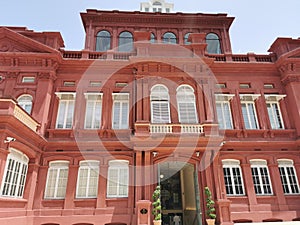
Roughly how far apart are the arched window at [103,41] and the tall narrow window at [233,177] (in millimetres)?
10401

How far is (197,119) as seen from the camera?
11773 millimetres

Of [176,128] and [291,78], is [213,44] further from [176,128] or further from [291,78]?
[176,128]

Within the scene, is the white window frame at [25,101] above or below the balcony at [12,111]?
above

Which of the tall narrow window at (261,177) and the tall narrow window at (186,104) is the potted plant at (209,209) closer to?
the tall narrow window at (261,177)

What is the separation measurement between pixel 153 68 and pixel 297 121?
26.8 ft

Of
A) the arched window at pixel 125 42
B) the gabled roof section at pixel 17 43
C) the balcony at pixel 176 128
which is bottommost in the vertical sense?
the balcony at pixel 176 128

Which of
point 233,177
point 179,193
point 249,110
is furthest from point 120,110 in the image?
point 249,110

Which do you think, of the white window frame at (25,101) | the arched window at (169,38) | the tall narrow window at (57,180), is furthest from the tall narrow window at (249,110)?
the white window frame at (25,101)

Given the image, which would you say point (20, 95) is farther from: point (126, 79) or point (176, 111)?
point (176, 111)

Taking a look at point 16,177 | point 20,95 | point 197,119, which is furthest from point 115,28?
point 16,177

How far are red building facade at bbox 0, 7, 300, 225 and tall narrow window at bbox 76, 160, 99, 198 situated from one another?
5cm

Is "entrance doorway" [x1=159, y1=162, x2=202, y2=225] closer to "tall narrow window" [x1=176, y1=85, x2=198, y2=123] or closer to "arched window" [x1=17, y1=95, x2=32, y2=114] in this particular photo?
"tall narrow window" [x1=176, y1=85, x2=198, y2=123]

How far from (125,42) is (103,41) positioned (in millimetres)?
1506

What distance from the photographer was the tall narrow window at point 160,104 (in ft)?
38.4
